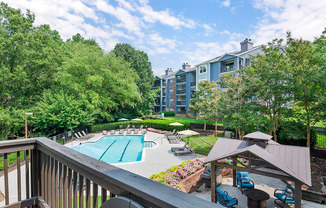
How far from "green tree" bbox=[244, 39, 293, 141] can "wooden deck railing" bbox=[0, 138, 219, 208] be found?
12899 millimetres

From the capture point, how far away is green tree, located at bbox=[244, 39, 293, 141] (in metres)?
11.4

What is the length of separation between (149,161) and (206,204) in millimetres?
12175

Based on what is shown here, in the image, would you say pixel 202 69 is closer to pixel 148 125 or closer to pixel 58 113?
pixel 148 125

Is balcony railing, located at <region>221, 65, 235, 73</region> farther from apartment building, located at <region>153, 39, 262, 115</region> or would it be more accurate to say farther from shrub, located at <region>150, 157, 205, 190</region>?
shrub, located at <region>150, 157, 205, 190</region>

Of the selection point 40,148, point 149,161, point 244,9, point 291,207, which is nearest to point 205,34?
point 244,9

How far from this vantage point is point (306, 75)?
10.6 metres

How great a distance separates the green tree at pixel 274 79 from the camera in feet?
37.4

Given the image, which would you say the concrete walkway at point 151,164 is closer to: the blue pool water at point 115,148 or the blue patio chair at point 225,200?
the blue pool water at point 115,148

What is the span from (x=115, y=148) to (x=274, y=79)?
15.0m

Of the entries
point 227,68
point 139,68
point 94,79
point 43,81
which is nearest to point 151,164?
point 94,79

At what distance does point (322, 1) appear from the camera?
10.9 meters

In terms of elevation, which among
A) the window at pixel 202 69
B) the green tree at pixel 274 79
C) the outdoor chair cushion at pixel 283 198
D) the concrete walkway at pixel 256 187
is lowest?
the concrete walkway at pixel 256 187

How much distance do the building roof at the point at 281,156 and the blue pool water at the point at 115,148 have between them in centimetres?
809

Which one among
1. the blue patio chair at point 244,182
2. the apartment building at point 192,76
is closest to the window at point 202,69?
the apartment building at point 192,76
